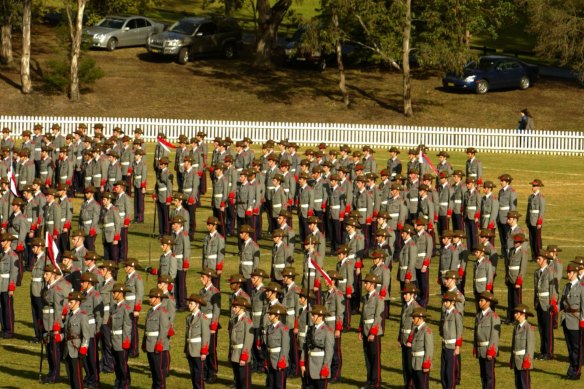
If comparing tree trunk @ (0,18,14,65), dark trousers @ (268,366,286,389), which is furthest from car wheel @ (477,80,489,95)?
dark trousers @ (268,366,286,389)

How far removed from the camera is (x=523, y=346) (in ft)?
59.4

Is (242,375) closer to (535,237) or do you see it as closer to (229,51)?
(535,237)

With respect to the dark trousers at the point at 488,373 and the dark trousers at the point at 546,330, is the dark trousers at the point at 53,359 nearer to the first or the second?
the dark trousers at the point at 488,373

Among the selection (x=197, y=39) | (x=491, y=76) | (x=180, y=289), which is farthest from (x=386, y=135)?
(x=180, y=289)

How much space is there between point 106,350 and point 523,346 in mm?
5908

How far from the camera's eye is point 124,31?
194ft

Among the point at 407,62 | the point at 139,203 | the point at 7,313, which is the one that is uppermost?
the point at 407,62

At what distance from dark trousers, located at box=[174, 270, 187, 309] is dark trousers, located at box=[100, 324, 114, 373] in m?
3.46

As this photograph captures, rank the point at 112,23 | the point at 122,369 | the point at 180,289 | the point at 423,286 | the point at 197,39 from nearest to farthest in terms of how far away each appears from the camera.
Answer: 1. the point at 122,369
2. the point at 180,289
3. the point at 423,286
4. the point at 197,39
5. the point at 112,23

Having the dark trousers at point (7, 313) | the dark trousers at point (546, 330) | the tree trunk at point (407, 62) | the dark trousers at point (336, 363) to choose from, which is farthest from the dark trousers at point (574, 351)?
the tree trunk at point (407, 62)

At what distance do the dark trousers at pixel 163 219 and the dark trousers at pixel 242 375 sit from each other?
12361 millimetres

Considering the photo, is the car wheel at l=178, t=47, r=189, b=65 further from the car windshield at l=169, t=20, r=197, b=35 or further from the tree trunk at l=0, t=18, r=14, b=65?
the tree trunk at l=0, t=18, r=14, b=65

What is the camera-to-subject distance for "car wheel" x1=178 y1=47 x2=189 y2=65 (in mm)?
57094

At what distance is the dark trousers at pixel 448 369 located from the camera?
18391 millimetres
